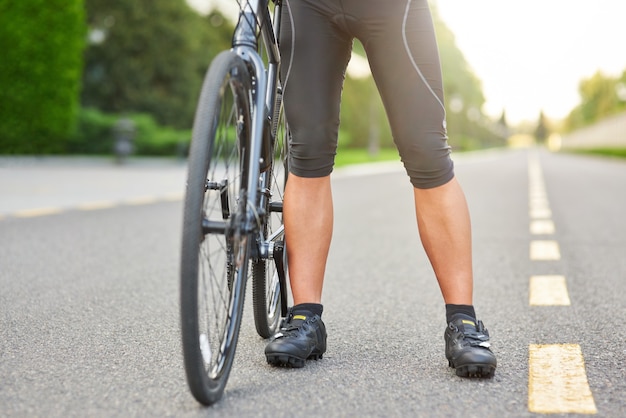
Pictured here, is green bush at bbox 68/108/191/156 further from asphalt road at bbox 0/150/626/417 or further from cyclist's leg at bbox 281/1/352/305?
cyclist's leg at bbox 281/1/352/305

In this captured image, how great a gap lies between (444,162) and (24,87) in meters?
17.0

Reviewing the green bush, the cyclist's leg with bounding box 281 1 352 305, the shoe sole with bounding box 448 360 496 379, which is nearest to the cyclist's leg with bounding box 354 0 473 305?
the cyclist's leg with bounding box 281 1 352 305

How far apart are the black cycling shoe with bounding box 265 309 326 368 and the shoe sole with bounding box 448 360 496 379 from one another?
1.46ft

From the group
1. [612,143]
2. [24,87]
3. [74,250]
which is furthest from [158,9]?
[612,143]

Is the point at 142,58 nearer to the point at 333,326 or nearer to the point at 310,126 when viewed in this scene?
the point at 333,326

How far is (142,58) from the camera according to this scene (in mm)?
28297

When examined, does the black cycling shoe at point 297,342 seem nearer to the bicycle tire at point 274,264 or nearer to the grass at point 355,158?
the bicycle tire at point 274,264

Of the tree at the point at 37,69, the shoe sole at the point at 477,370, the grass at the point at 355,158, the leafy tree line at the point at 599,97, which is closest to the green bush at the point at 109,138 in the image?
the tree at the point at 37,69

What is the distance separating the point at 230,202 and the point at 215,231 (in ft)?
1.01

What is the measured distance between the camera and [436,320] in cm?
349

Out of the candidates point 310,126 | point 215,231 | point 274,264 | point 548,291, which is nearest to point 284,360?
point 274,264

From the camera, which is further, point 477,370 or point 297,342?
point 297,342

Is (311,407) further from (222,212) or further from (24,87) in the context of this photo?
(24,87)

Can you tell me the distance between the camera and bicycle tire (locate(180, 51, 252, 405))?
2.11 m
